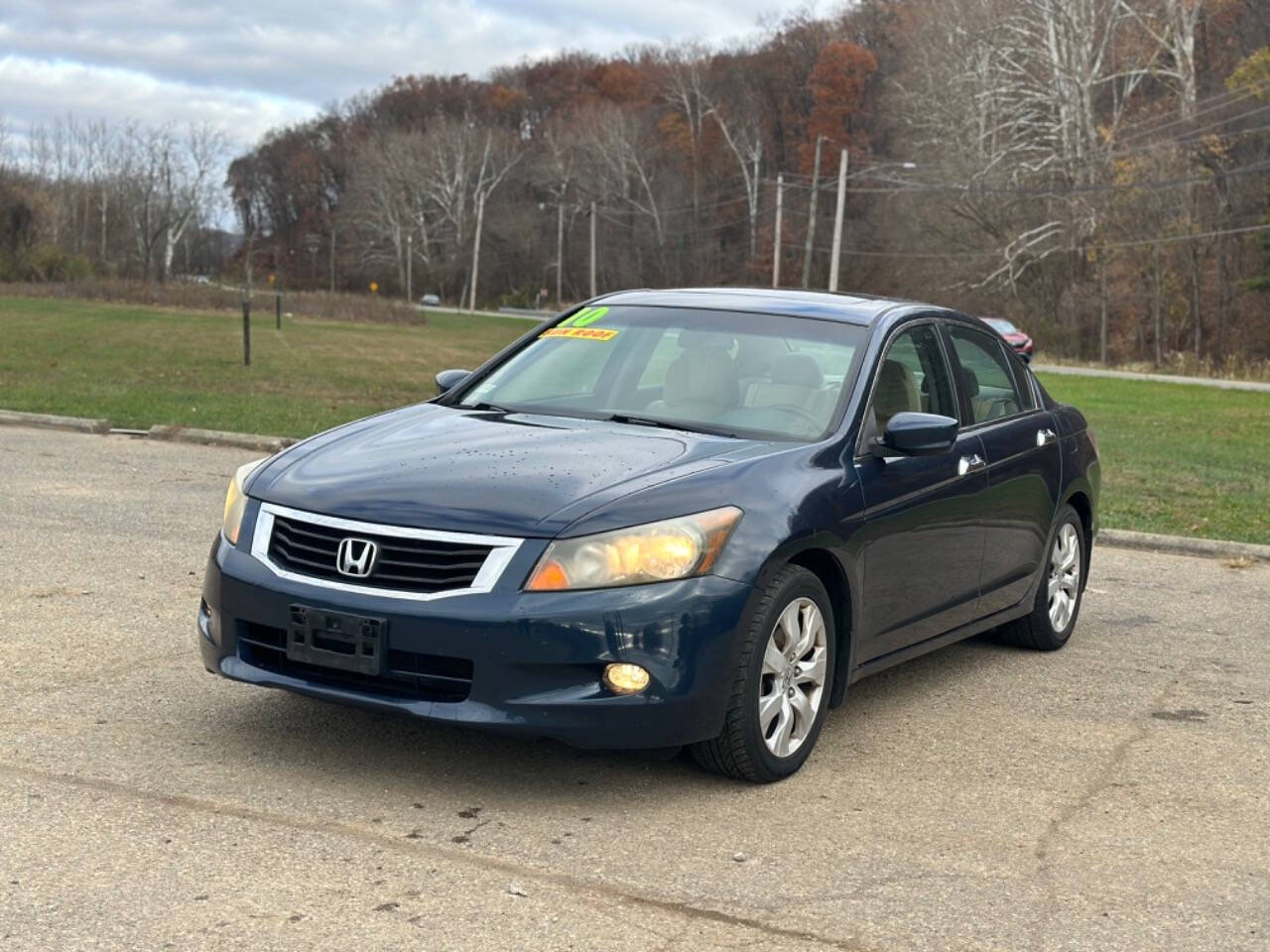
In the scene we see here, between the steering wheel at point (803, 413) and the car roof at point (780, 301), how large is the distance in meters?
0.62

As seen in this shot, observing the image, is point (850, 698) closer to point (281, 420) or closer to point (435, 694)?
point (435, 694)

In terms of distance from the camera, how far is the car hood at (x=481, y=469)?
4.91 m

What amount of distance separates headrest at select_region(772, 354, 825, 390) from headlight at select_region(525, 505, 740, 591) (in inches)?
50.7

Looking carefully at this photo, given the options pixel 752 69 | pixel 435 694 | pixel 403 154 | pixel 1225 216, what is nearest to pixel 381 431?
pixel 435 694

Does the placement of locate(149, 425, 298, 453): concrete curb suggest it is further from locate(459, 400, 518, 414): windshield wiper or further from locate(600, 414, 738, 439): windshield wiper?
locate(600, 414, 738, 439): windshield wiper

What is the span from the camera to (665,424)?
589cm

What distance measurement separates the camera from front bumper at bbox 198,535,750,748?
4.71 metres

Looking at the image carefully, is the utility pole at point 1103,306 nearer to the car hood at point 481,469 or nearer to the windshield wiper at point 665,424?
the windshield wiper at point 665,424

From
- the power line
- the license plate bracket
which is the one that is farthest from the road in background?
the license plate bracket

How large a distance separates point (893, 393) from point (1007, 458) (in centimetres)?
93

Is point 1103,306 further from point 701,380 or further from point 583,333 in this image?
point 701,380

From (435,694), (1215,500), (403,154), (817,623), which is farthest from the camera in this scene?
(403,154)

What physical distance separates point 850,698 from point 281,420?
11.6 meters

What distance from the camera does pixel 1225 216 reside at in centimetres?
5562
